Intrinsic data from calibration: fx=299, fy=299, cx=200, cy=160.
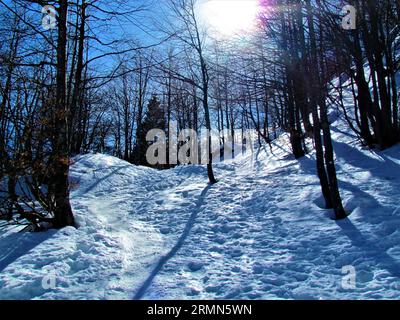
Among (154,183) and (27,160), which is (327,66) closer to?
(27,160)

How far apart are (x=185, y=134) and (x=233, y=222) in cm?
2214

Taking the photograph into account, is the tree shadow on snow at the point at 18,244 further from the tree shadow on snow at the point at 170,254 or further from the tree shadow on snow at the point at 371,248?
the tree shadow on snow at the point at 371,248

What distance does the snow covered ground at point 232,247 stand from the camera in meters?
3.77

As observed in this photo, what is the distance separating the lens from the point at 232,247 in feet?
17.2

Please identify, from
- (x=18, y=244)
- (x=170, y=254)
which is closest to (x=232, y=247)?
(x=170, y=254)

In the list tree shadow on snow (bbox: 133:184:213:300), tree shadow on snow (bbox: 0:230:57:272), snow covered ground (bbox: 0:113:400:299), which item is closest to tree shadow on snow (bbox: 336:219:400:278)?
snow covered ground (bbox: 0:113:400:299)

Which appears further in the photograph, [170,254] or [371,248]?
[170,254]

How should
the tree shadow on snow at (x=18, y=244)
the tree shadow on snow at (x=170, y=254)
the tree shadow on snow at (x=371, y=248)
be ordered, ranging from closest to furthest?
the tree shadow on snow at (x=371, y=248) < the tree shadow on snow at (x=170, y=254) < the tree shadow on snow at (x=18, y=244)

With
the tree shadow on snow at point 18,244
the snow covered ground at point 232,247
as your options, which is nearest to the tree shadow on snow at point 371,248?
the snow covered ground at point 232,247

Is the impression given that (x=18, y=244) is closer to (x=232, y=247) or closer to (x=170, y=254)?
(x=170, y=254)

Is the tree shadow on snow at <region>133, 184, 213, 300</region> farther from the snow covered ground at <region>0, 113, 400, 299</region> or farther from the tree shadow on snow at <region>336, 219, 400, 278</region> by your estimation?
the tree shadow on snow at <region>336, 219, 400, 278</region>
